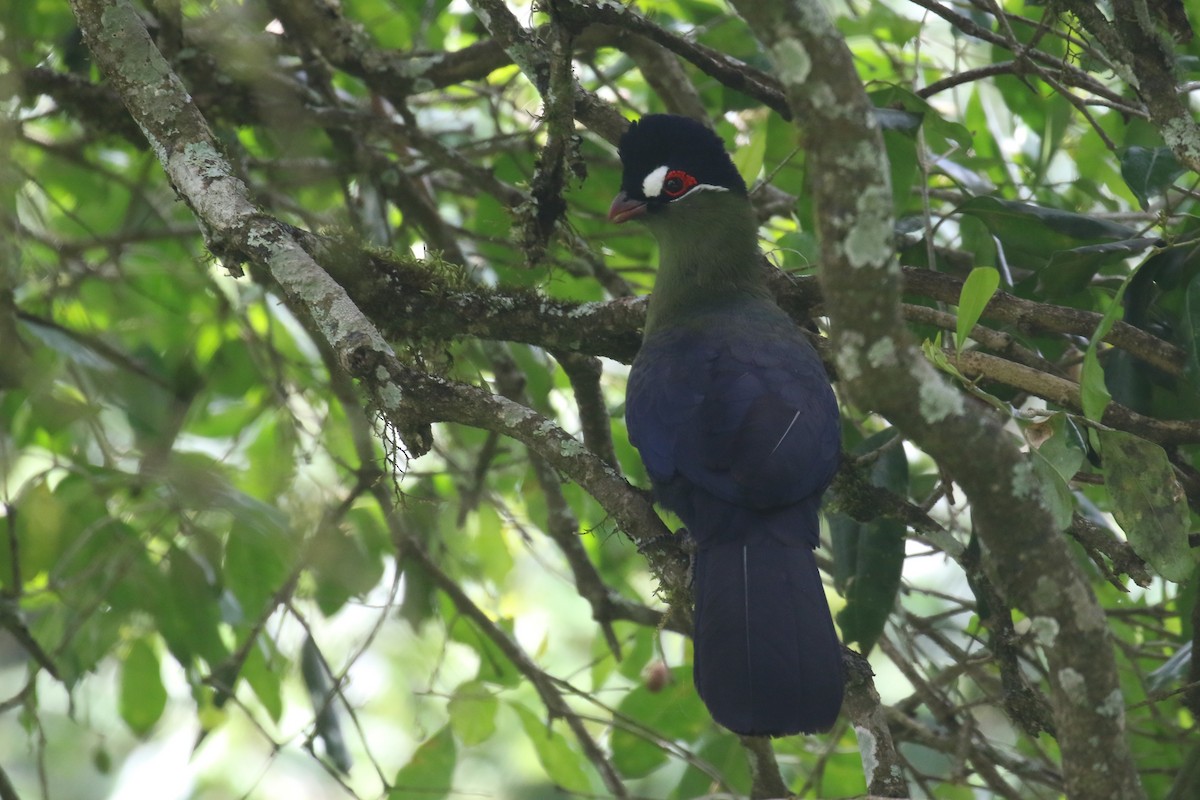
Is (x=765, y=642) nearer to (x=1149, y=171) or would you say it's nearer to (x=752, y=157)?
(x=1149, y=171)

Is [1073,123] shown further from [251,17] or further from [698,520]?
[251,17]

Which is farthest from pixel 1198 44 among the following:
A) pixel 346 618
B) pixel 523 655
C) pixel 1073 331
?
pixel 346 618

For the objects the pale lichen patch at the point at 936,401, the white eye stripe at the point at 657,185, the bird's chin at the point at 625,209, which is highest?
the white eye stripe at the point at 657,185

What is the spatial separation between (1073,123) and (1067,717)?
3.36 metres

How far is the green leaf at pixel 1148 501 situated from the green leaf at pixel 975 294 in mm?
473

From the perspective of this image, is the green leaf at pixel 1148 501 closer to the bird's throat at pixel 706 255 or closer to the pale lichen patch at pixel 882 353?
the pale lichen patch at pixel 882 353

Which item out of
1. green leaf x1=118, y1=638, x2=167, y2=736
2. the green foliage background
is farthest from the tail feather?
green leaf x1=118, y1=638, x2=167, y2=736

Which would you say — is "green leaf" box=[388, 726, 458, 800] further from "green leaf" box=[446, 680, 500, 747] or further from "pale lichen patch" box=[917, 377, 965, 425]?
"pale lichen patch" box=[917, 377, 965, 425]

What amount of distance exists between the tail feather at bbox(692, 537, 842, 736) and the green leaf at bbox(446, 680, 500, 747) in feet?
3.82

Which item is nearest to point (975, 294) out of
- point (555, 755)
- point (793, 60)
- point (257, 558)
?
Answer: point (793, 60)

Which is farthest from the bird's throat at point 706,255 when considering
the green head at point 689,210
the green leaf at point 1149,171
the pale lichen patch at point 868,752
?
the pale lichen patch at point 868,752

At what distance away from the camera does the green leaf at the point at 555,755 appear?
3600mm

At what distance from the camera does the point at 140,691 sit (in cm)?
362

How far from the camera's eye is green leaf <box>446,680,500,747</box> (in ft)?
11.8
